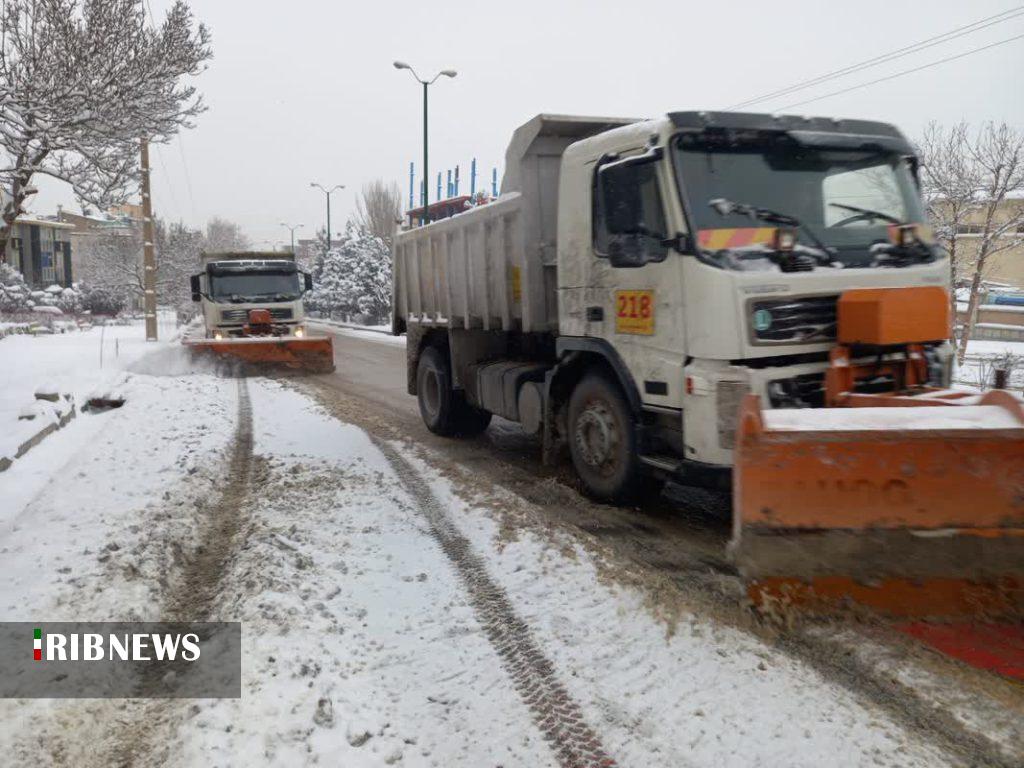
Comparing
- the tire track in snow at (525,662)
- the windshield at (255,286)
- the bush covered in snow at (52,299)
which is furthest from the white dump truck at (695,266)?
the bush covered in snow at (52,299)

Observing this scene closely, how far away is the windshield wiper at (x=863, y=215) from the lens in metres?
5.12

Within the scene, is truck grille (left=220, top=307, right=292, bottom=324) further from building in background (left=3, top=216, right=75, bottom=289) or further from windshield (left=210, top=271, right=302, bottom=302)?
building in background (left=3, top=216, right=75, bottom=289)

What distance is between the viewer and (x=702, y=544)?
512 cm

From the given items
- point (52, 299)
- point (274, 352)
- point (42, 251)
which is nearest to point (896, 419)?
point (274, 352)

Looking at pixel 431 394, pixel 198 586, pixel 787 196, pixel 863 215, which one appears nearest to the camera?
pixel 198 586

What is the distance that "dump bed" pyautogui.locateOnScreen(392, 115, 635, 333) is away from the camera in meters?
6.80

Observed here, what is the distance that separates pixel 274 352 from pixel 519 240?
10012mm

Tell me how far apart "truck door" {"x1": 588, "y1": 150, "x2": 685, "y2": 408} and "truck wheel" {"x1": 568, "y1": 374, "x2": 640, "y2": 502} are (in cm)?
34

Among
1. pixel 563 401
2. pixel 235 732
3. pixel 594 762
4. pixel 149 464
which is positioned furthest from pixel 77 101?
pixel 594 762

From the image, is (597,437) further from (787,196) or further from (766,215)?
(787,196)

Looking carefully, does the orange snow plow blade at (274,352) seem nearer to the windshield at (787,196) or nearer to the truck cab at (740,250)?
the truck cab at (740,250)

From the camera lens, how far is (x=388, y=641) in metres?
3.72

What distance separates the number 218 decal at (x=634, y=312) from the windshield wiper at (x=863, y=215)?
1.32 m

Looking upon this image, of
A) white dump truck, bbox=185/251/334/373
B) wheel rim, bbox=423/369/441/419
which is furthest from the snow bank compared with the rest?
white dump truck, bbox=185/251/334/373
